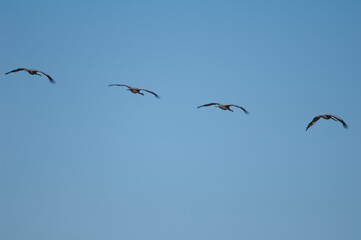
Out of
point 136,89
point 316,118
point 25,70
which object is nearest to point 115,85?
point 136,89

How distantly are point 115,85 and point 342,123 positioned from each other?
26545 millimetres

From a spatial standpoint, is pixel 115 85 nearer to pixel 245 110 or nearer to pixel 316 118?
pixel 245 110

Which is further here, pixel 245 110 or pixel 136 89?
pixel 136 89

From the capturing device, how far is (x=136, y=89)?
302 ft

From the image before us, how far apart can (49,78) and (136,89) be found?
10.9 meters

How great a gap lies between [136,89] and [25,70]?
1372 centimetres

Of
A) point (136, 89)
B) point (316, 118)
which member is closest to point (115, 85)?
point (136, 89)

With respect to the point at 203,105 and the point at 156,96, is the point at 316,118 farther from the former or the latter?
the point at 156,96

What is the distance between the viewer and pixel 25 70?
289 feet

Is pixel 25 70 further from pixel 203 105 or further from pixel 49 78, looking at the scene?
pixel 203 105

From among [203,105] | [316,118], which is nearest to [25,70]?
[203,105]

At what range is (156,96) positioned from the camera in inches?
3479

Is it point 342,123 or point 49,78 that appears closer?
point 342,123

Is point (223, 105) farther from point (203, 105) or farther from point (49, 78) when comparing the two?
point (49, 78)
